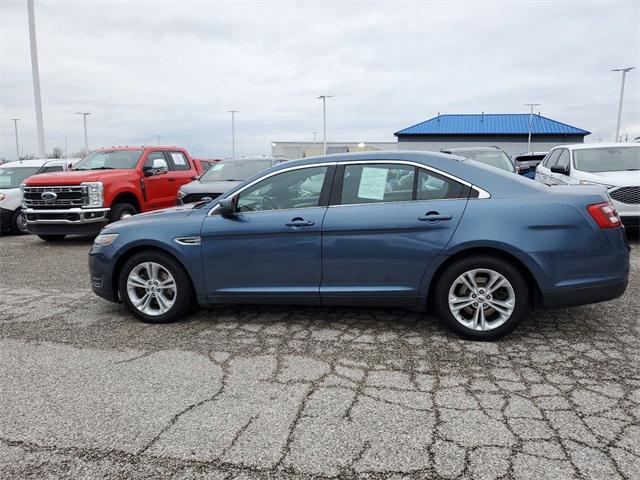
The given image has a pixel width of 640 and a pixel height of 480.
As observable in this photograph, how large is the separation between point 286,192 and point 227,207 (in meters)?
0.55

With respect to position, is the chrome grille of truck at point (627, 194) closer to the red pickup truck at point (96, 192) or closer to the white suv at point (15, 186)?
the red pickup truck at point (96, 192)

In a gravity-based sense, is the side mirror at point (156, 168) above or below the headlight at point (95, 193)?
above

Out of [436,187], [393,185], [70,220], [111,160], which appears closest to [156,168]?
[111,160]

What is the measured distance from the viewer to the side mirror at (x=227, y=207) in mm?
4521

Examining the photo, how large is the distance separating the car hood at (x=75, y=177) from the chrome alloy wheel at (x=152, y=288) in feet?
18.0

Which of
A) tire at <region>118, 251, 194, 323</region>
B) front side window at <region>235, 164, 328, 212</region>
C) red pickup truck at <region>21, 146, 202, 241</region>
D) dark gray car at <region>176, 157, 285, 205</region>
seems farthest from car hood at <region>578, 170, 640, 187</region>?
red pickup truck at <region>21, 146, 202, 241</region>

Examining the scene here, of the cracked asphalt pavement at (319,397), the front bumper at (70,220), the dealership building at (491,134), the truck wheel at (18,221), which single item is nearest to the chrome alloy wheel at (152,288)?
the cracked asphalt pavement at (319,397)

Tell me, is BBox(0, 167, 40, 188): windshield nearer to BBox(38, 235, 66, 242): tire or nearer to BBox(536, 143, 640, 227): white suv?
BBox(38, 235, 66, 242): tire

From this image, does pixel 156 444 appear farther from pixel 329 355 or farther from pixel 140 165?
pixel 140 165

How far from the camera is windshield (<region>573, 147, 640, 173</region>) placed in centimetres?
924

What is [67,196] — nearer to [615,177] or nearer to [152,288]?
[152,288]

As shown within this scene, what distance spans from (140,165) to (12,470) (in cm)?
871

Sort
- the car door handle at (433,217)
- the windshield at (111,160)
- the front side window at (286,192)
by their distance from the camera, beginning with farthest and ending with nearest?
the windshield at (111,160), the front side window at (286,192), the car door handle at (433,217)

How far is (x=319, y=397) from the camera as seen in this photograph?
3.22 m
